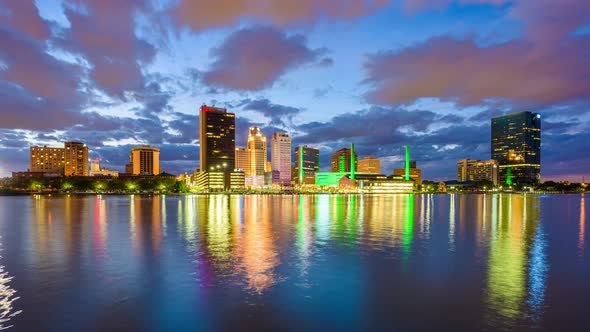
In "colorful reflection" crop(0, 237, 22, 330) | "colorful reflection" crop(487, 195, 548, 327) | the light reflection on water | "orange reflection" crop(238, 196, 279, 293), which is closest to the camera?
"colorful reflection" crop(0, 237, 22, 330)

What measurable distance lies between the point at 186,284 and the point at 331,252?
13.3m

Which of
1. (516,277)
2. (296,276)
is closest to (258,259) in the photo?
(296,276)

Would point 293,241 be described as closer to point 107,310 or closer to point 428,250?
point 428,250

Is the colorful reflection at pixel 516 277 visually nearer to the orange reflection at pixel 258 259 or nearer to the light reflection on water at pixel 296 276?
the light reflection on water at pixel 296 276

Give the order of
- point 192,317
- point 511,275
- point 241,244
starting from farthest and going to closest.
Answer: point 241,244 → point 511,275 → point 192,317

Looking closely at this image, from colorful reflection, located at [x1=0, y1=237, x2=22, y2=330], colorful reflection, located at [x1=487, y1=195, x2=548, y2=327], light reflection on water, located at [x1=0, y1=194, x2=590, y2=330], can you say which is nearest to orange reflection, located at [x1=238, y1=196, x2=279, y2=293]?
light reflection on water, located at [x1=0, y1=194, x2=590, y2=330]

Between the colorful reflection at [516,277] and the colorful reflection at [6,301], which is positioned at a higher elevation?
the colorful reflection at [6,301]

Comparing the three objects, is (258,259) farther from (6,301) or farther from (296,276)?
(6,301)

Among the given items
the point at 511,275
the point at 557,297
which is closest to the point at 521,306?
the point at 557,297

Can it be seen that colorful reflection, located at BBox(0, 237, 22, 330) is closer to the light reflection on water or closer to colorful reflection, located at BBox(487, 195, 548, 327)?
the light reflection on water

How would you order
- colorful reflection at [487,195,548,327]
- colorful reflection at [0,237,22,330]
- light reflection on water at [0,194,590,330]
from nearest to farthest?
colorful reflection at [0,237,22,330], light reflection on water at [0,194,590,330], colorful reflection at [487,195,548,327]

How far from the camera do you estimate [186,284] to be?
21.5 metres

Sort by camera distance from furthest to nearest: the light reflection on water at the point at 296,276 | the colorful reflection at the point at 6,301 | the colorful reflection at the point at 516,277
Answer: the colorful reflection at the point at 516,277 → the light reflection on water at the point at 296,276 → the colorful reflection at the point at 6,301

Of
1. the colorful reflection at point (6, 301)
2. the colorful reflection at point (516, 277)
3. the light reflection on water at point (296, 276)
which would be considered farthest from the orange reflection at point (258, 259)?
the colorful reflection at point (516, 277)
